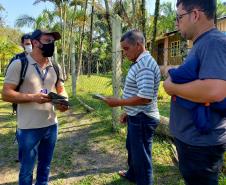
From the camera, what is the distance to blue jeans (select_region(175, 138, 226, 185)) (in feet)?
→ 6.95

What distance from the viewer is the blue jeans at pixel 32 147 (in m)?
3.38

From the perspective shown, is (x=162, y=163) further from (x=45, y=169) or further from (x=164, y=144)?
(x=45, y=169)

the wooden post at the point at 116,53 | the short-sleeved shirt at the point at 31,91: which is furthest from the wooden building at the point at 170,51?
the short-sleeved shirt at the point at 31,91

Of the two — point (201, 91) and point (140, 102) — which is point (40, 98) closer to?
point (140, 102)

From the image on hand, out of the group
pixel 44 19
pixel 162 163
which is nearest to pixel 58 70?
pixel 162 163

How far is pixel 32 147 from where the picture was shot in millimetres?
3408

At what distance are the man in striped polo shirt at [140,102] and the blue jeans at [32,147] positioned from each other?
2.51 ft

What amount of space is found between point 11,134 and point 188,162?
592cm

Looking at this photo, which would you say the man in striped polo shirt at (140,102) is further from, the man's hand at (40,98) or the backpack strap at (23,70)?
the backpack strap at (23,70)

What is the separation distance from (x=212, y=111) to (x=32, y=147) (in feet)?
6.67

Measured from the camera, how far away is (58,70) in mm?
3693

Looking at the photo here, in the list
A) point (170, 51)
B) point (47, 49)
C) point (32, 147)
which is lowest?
point (32, 147)

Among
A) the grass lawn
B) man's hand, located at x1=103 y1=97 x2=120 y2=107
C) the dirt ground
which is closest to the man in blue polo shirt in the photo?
man's hand, located at x1=103 y1=97 x2=120 y2=107

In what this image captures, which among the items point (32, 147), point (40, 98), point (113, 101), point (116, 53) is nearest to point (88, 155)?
point (116, 53)
